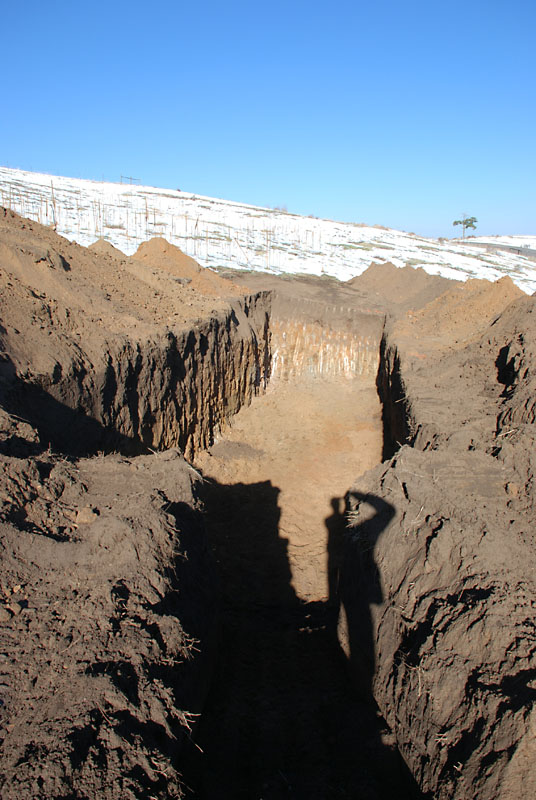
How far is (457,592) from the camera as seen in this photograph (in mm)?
4383

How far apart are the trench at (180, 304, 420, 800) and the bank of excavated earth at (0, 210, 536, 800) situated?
0.11ft

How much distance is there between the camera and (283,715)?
496cm

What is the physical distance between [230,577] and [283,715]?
9.70 feet

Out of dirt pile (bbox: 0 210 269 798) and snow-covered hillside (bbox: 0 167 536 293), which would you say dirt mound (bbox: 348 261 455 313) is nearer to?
snow-covered hillside (bbox: 0 167 536 293)

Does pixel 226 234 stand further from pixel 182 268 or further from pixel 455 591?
pixel 455 591

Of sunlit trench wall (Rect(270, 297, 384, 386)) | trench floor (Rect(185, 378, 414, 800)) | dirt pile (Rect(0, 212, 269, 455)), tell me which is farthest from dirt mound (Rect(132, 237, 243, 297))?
trench floor (Rect(185, 378, 414, 800))

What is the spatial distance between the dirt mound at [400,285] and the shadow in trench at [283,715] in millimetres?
11876

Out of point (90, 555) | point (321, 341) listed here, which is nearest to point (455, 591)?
point (90, 555)

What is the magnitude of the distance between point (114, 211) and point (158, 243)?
35.3ft

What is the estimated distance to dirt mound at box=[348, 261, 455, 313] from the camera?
17.5 m

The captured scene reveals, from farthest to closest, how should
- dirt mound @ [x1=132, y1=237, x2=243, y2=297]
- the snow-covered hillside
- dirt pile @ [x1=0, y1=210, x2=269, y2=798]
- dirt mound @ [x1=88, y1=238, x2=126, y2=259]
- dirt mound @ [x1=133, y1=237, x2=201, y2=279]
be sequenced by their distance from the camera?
1. the snow-covered hillside
2. dirt mound @ [x1=133, y1=237, x2=201, y2=279]
3. dirt mound @ [x1=132, y1=237, x2=243, y2=297]
4. dirt mound @ [x1=88, y1=238, x2=126, y2=259]
5. dirt pile @ [x1=0, y1=210, x2=269, y2=798]

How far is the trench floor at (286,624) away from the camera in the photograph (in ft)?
13.7

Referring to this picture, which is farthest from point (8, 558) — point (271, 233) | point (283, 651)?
point (271, 233)

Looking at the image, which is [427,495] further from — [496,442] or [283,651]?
[283,651]
